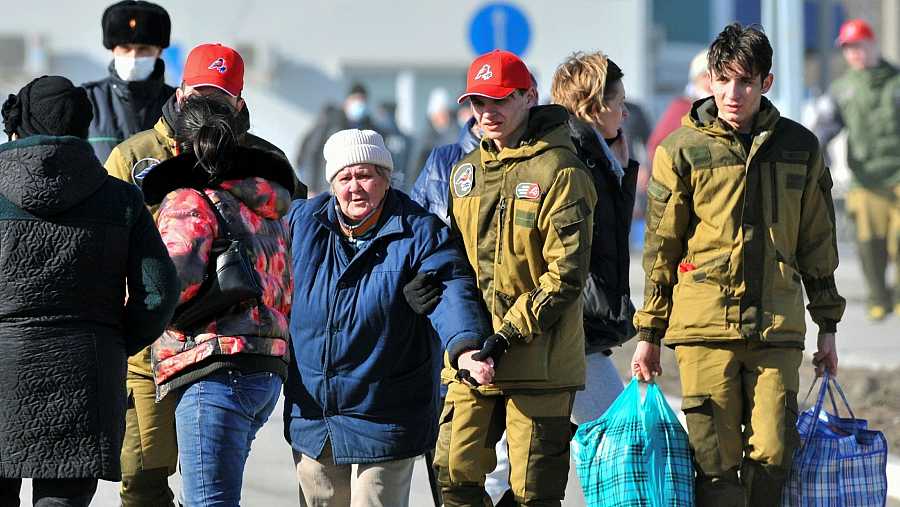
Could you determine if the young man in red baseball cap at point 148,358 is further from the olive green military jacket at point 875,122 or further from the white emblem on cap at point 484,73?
the olive green military jacket at point 875,122

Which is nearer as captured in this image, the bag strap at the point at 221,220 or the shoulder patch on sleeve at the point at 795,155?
the bag strap at the point at 221,220

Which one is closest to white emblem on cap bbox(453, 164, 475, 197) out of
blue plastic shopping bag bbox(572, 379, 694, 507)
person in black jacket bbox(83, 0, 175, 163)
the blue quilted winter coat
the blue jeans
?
the blue quilted winter coat

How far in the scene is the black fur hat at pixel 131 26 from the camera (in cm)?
695

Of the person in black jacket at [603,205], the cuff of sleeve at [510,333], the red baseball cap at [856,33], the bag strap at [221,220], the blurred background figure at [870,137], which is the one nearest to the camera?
the bag strap at [221,220]

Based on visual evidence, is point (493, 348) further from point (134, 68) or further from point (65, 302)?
point (134, 68)

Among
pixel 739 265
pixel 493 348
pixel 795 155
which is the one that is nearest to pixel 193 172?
pixel 493 348

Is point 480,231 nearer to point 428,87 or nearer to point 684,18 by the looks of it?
point 428,87

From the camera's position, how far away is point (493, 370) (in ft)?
17.9

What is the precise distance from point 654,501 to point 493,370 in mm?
818

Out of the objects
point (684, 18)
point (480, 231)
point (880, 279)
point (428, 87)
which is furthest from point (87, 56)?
point (480, 231)

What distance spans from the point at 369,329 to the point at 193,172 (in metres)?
0.76

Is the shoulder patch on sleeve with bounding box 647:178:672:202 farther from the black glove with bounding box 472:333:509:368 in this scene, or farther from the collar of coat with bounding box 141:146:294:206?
the collar of coat with bounding box 141:146:294:206

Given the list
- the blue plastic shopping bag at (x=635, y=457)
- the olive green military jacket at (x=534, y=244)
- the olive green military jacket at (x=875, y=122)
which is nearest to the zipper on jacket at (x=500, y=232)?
the olive green military jacket at (x=534, y=244)

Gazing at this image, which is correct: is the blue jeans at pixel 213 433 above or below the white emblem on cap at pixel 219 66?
below
